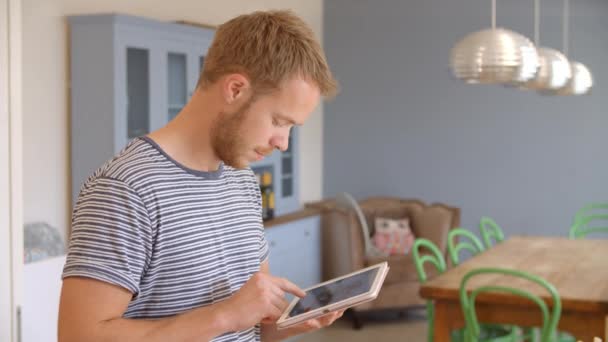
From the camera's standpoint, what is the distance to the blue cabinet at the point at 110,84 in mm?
4176

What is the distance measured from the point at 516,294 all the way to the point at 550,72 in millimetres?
1164

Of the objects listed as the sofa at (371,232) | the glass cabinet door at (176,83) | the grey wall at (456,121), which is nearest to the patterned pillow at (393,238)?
the sofa at (371,232)

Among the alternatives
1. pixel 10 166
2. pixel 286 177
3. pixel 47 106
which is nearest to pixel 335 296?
pixel 10 166

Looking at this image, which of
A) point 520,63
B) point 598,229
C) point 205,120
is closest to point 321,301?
point 205,120

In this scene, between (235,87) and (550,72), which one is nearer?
(235,87)

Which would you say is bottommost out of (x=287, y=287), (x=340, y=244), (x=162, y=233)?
(x=340, y=244)

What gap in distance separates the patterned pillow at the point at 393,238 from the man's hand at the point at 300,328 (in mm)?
4515

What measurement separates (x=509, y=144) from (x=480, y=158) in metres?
0.25

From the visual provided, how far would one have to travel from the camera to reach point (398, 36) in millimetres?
6879

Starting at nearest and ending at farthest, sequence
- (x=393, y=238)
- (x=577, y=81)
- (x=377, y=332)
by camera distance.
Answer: (x=577, y=81) → (x=377, y=332) → (x=393, y=238)

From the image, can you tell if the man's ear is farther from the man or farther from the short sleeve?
the short sleeve

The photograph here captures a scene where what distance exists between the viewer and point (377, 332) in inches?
231

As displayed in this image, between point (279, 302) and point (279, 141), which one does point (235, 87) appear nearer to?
point (279, 141)

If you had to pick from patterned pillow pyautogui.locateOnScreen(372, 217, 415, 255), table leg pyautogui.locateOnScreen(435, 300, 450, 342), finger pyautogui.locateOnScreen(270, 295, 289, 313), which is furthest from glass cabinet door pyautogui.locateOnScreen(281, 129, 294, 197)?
finger pyautogui.locateOnScreen(270, 295, 289, 313)
